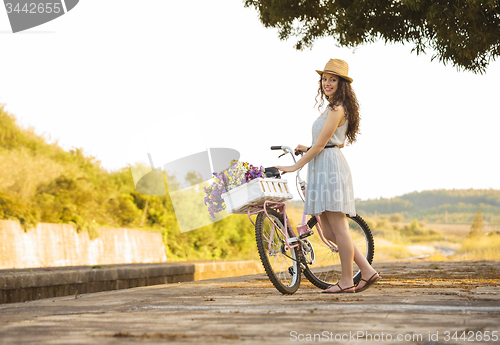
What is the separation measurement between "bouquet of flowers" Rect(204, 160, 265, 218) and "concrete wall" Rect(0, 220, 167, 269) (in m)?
7.46

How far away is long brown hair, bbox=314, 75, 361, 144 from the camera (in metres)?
4.84

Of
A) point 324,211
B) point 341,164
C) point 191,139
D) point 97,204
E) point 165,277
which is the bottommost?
point 165,277

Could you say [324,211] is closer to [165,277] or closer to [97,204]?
[165,277]

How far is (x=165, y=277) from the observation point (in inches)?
469

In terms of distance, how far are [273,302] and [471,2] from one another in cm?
511

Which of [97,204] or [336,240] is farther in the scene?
[97,204]

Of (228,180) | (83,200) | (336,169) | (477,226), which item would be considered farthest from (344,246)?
(477,226)

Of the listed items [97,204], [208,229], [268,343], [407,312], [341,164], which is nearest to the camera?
[268,343]

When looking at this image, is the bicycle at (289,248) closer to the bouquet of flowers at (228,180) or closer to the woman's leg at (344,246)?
the bouquet of flowers at (228,180)

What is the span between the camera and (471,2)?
6980 mm

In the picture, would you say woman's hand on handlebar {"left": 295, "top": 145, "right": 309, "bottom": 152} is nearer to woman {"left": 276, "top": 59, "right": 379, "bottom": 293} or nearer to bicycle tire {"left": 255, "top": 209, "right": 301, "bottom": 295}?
woman {"left": 276, "top": 59, "right": 379, "bottom": 293}

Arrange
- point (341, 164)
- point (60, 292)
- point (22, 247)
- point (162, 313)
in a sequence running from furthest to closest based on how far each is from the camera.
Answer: point (22, 247) < point (60, 292) < point (341, 164) < point (162, 313)

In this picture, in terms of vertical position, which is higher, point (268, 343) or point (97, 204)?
point (97, 204)

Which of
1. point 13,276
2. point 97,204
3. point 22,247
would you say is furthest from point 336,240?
point 97,204
